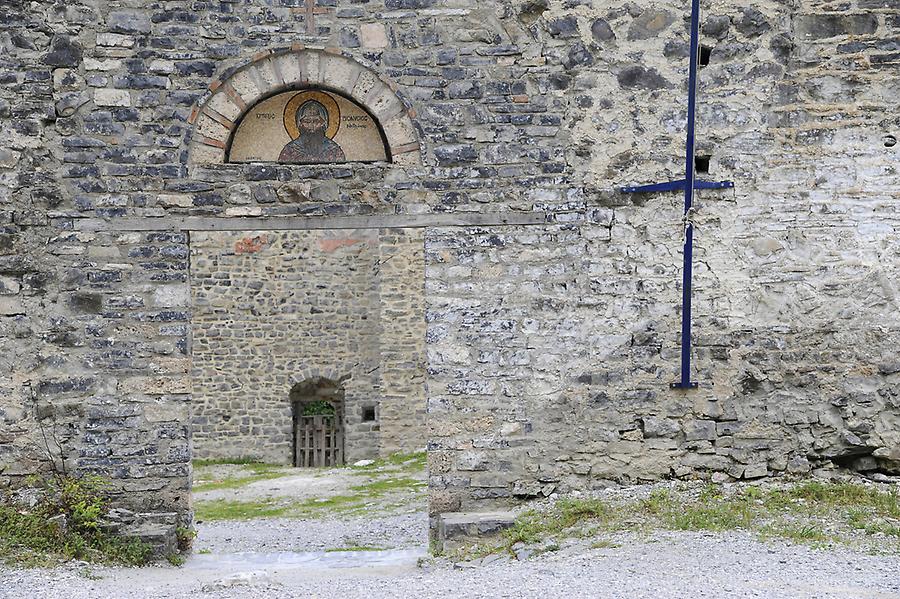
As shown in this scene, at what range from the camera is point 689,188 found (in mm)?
7371

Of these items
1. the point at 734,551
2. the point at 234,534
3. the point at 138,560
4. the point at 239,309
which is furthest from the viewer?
the point at 239,309

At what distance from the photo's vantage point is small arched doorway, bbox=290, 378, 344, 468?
16406 millimetres

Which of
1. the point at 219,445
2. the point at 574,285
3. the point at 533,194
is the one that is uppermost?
the point at 533,194

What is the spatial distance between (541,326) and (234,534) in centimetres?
389

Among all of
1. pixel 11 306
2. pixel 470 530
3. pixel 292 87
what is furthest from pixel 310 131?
pixel 470 530

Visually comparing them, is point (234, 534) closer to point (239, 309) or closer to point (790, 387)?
point (790, 387)

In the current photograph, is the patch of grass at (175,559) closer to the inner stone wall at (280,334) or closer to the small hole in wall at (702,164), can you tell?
the small hole in wall at (702,164)

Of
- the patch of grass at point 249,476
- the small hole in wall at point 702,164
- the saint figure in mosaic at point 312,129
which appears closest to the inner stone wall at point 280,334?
the patch of grass at point 249,476

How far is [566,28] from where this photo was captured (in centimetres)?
738

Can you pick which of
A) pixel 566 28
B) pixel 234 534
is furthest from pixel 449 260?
pixel 234 534

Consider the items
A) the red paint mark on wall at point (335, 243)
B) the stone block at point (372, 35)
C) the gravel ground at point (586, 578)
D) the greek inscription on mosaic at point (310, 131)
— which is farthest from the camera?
the red paint mark on wall at point (335, 243)

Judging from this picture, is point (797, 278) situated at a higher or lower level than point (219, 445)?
higher

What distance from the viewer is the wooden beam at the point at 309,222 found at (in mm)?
7195

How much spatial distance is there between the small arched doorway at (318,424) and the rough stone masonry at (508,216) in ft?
29.9
